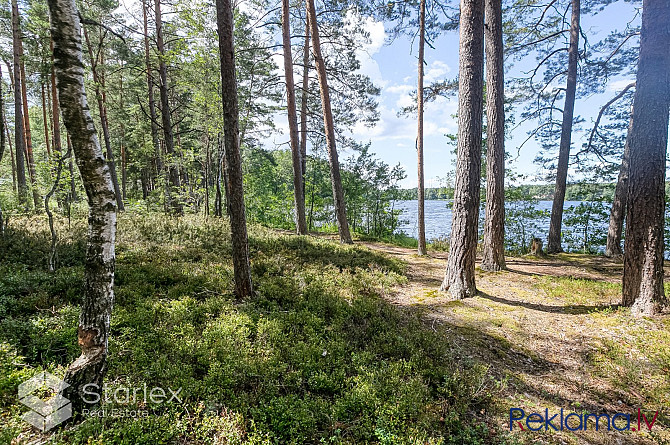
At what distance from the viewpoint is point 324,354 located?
3492 millimetres

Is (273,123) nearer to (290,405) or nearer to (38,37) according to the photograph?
(38,37)

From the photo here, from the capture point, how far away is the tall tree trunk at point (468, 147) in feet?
16.7

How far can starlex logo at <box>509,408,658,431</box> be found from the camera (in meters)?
2.64

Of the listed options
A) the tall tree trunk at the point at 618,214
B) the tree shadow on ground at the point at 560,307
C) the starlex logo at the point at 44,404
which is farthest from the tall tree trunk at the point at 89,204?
the tall tree trunk at the point at 618,214

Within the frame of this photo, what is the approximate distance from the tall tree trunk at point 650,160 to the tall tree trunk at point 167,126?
12.4 metres

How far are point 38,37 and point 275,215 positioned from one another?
12.3 m

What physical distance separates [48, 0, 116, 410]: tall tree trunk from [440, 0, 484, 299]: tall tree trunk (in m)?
5.37

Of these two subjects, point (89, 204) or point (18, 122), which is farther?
point (18, 122)

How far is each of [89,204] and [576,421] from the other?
513cm

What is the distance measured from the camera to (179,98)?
1716 cm

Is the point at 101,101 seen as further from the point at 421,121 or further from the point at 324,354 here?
the point at 324,354

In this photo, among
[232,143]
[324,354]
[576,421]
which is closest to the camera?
[576,421]

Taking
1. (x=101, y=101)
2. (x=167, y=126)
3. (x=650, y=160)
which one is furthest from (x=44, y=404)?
(x=101, y=101)

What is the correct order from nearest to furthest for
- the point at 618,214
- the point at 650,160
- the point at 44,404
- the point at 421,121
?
1. the point at 44,404
2. the point at 650,160
3. the point at 618,214
4. the point at 421,121
